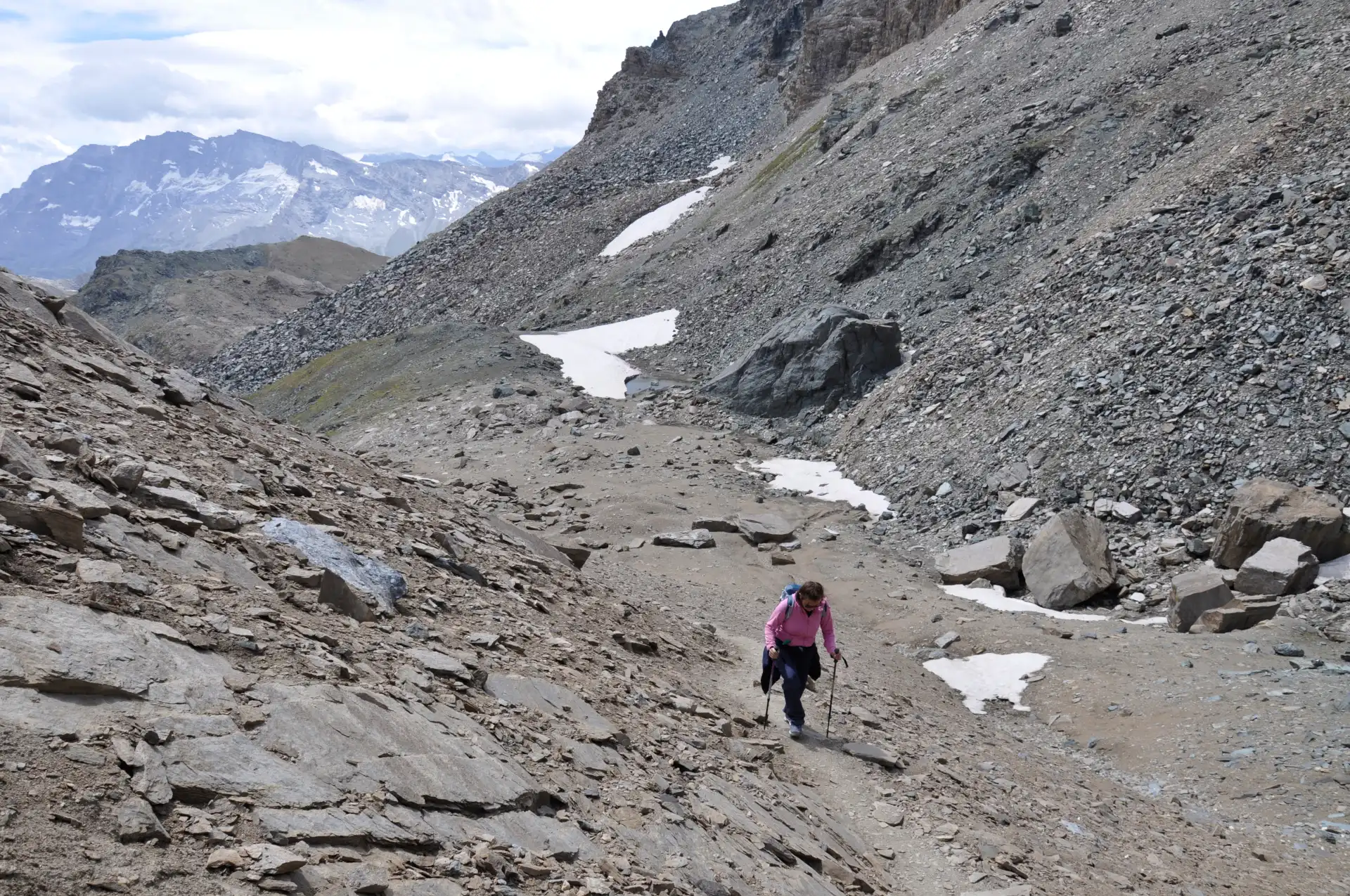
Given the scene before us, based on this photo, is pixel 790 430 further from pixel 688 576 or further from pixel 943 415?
pixel 688 576

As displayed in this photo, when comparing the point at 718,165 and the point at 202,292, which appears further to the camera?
the point at 202,292

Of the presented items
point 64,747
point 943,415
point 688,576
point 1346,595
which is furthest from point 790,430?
point 64,747

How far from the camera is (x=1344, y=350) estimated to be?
18062mm

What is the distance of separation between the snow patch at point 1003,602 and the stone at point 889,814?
7.91 meters

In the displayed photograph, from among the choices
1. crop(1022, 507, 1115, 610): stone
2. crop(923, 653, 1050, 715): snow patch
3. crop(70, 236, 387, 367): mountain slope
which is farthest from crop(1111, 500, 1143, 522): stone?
crop(70, 236, 387, 367): mountain slope

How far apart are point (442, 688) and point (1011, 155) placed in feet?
110

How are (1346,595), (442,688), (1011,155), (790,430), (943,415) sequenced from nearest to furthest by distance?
1. (442,688)
2. (1346,595)
3. (943,415)
4. (790,430)
5. (1011,155)

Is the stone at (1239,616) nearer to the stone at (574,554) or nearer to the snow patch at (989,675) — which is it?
the snow patch at (989,675)

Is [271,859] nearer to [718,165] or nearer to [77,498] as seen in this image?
[77,498]

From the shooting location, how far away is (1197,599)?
14.8 meters

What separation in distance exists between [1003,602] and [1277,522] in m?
4.49

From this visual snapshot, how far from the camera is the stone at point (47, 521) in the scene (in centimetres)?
659

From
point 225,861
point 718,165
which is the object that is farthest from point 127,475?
point 718,165

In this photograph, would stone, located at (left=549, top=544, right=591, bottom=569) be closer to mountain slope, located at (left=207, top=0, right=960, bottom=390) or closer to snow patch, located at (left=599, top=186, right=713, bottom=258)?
mountain slope, located at (left=207, top=0, right=960, bottom=390)
